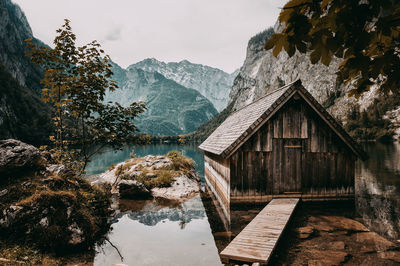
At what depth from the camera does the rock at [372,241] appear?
693cm

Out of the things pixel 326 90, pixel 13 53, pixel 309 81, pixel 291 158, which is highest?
pixel 13 53

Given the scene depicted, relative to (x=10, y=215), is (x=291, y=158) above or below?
above

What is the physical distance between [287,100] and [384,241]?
21.0ft

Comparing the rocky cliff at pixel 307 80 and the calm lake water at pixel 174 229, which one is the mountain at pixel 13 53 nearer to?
the rocky cliff at pixel 307 80

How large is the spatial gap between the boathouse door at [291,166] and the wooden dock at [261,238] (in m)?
1.49

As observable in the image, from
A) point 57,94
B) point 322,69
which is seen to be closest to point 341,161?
point 57,94

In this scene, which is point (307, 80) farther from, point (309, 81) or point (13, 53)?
point (13, 53)

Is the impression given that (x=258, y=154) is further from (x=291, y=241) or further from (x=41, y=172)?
(x=41, y=172)

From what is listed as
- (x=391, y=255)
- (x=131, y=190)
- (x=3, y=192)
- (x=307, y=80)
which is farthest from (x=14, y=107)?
(x=307, y=80)

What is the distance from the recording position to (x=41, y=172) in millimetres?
7199

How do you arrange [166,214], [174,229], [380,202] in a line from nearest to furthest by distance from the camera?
1. [174,229]
2. [166,214]
3. [380,202]

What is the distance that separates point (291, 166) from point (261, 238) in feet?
17.2

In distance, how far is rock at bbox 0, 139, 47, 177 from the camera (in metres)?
6.39

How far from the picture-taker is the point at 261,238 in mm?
6594
